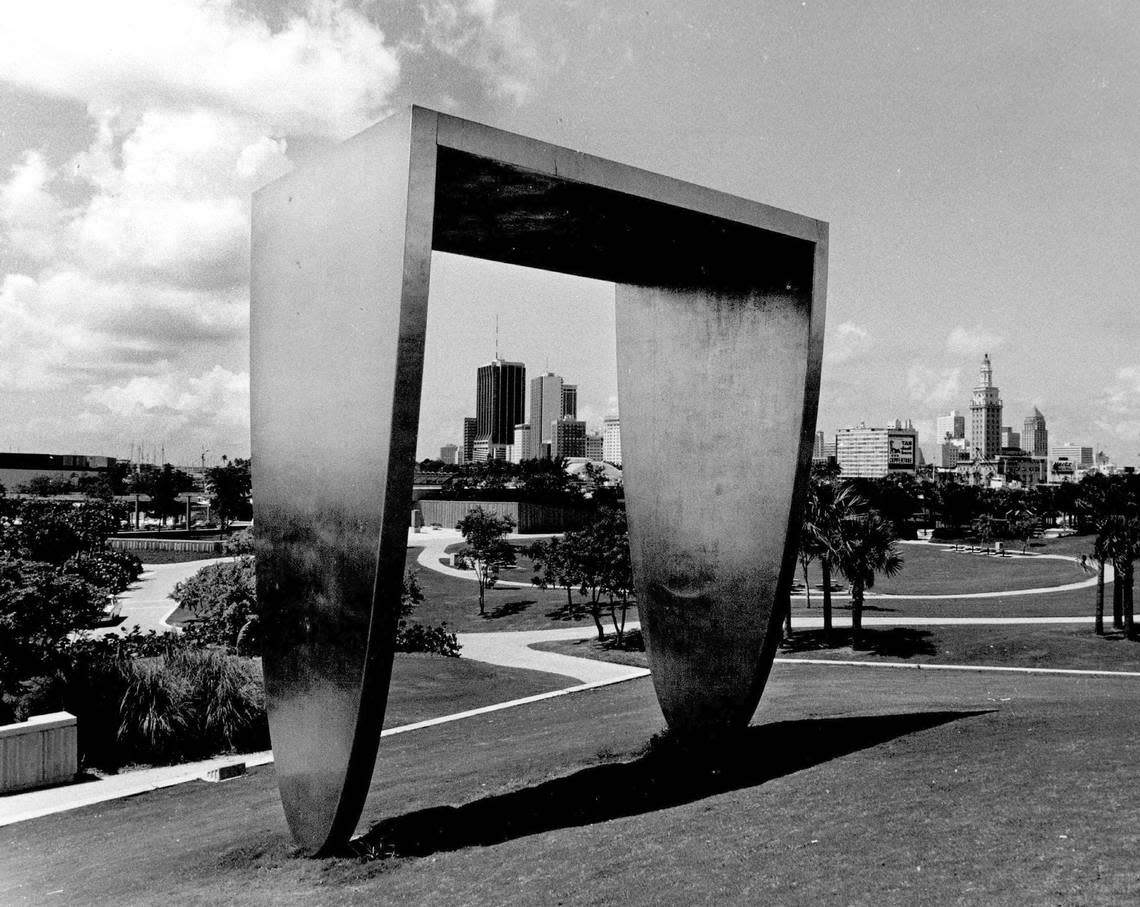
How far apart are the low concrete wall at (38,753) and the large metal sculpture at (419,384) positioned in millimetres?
7536

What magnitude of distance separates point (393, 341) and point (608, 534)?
928 inches

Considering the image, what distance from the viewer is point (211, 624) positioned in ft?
75.8

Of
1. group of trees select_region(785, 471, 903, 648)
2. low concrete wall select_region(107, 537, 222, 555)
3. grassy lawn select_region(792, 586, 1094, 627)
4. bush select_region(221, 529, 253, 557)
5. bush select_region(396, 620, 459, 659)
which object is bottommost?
low concrete wall select_region(107, 537, 222, 555)

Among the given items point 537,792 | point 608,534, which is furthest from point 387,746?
point 608,534

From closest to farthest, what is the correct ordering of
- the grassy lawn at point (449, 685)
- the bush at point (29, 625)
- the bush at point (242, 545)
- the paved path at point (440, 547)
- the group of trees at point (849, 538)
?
the bush at point (29, 625) → the grassy lawn at point (449, 685) → the group of trees at point (849, 538) → the bush at point (242, 545) → the paved path at point (440, 547)

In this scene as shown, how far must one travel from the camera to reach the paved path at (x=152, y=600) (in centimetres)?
3666

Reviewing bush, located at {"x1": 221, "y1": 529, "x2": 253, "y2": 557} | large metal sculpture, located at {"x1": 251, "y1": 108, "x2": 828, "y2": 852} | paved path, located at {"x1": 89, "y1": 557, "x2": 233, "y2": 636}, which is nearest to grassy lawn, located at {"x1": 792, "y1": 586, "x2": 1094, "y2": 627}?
bush, located at {"x1": 221, "y1": 529, "x2": 253, "y2": 557}

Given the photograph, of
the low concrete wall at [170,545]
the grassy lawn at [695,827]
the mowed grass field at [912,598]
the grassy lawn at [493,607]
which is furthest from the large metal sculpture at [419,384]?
the low concrete wall at [170,545]

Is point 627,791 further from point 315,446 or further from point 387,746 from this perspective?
point 387,746

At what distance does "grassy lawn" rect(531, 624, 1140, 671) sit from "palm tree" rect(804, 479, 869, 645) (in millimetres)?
1240

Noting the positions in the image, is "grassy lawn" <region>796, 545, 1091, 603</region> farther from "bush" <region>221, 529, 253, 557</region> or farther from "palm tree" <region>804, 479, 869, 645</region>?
"bush" <region>221, 529, 253, 557</region>

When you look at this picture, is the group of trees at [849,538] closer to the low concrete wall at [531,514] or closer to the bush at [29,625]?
the bush at [29,625]

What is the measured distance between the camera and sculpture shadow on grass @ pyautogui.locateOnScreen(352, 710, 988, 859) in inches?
347

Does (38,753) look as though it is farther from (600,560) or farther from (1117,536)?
(1117,536)
